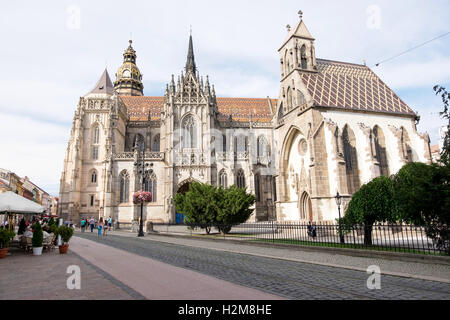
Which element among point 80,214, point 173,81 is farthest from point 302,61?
point 80,214

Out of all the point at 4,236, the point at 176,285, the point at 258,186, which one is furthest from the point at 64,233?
the point at 258,186

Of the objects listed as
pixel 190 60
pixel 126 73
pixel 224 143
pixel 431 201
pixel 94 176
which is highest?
pixel 126 73

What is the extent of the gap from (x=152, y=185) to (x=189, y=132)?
29.1 ft

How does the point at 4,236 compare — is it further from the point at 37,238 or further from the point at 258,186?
the point at 258,186

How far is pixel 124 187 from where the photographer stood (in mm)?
38500

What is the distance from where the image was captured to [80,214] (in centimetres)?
4122

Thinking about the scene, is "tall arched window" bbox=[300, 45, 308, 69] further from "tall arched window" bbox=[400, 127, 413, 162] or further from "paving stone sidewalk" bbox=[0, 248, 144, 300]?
"paving stone sidewalk" bbox=[0, 248, 144, 300]

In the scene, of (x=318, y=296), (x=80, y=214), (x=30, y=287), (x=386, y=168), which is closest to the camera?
(x=318, y=296)

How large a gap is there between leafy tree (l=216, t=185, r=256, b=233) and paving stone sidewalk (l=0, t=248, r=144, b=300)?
43.0 ft

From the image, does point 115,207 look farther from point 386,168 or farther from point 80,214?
point 386,168

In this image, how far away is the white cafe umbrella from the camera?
12199mm

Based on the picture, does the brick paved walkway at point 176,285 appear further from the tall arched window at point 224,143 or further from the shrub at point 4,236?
the tall arched window at point 224,143

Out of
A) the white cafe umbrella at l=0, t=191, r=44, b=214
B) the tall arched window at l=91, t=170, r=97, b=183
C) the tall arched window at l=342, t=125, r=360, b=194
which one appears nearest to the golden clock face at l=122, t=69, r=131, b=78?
the tall arched window at l=91, t=170, r=97, b=183
